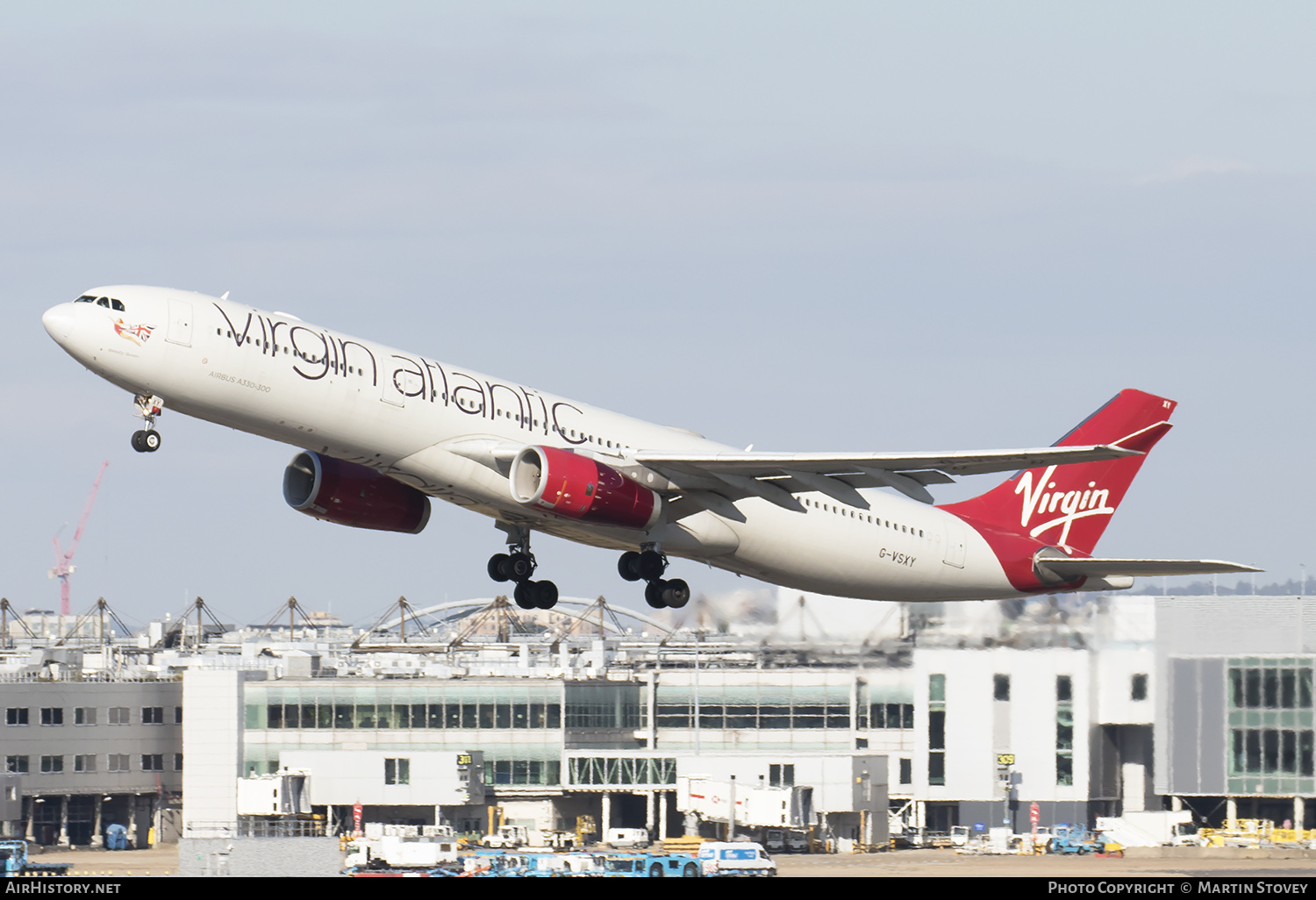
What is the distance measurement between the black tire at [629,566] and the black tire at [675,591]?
96cm

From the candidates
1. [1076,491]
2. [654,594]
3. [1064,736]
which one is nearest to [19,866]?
[654,594]

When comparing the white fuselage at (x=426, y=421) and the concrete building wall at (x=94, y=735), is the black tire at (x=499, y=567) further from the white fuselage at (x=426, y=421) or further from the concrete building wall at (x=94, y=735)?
the concrete building wall at (x=94, y=735)

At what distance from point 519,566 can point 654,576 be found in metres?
3.42

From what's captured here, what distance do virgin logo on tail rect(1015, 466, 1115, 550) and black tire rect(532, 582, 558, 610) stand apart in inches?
534

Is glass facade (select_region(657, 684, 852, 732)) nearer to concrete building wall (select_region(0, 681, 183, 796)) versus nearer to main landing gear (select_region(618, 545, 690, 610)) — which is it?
A: concrete building wall (select_region(0, 681, 183, 796))

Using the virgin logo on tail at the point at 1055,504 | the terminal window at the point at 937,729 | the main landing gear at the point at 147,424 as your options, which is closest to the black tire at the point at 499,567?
the main landing gear at the point at 147,424

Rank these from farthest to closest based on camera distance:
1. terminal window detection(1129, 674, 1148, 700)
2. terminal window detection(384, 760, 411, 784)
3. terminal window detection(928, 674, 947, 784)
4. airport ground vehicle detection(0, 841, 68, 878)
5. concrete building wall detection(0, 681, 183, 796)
Answer: concrete building wall detection(0, 681, 183, 796) → terminal window detection(384, 760, 411, 784) → terminal window detection(928, 674, 947, 784) → terminal window detection(1129, 674, 1148, 700) → airport ground vehicle detection(0, 841, 68, 878)

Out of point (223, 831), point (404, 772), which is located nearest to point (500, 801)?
point (404, 772)

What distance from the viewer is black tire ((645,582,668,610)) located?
1797 inches

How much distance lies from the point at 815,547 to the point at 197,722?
41.7m

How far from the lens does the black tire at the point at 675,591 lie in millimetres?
45594

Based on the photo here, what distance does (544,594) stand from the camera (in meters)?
46.7

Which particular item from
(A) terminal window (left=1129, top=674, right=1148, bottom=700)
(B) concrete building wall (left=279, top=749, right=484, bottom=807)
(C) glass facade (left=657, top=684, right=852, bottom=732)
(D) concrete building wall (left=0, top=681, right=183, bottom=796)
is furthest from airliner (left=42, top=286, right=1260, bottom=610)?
(D) concrete building wall (left=0, top=681, right=183, bottom=796)
